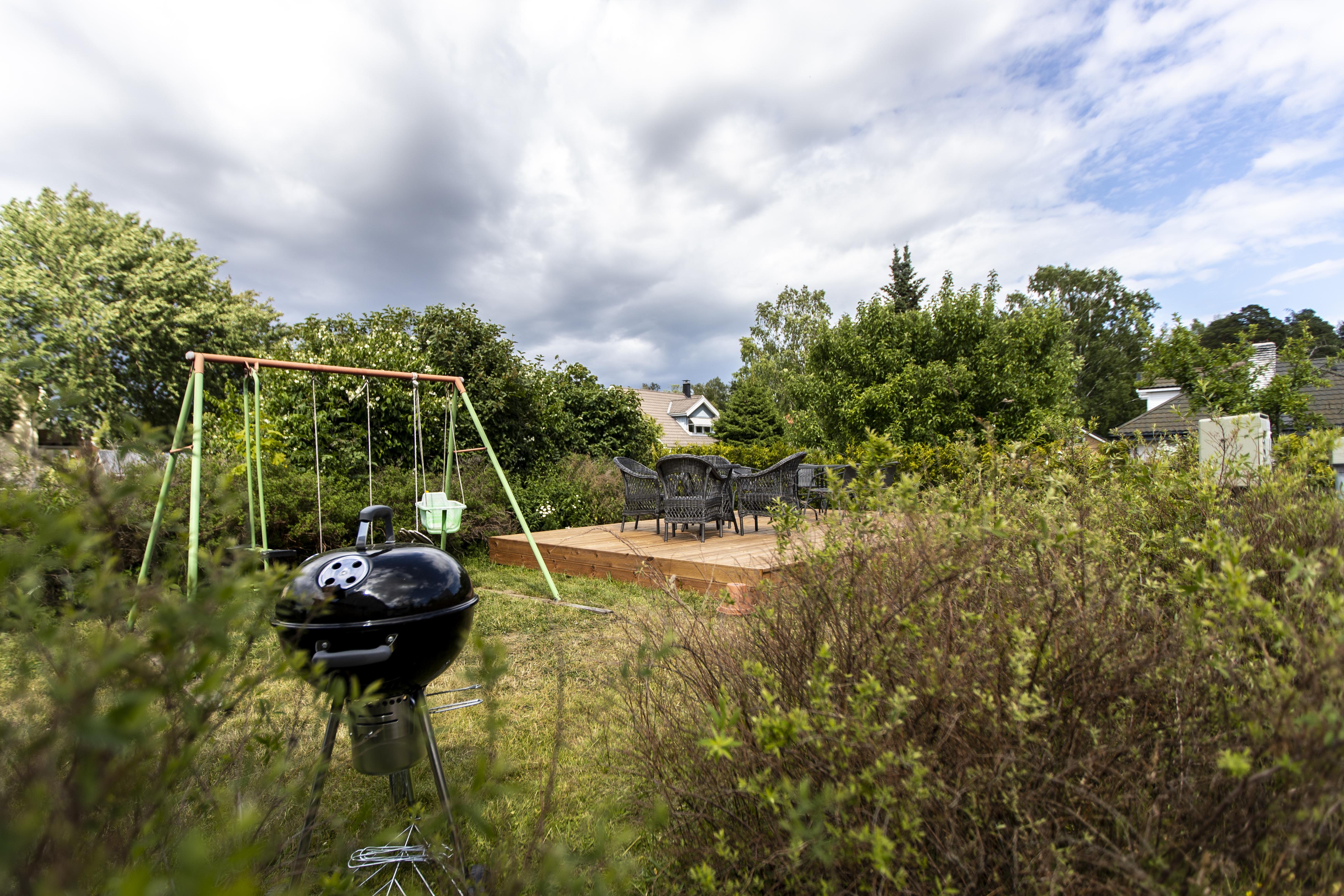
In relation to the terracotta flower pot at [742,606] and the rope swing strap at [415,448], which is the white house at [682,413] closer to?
the rope swing strap at [415,448]

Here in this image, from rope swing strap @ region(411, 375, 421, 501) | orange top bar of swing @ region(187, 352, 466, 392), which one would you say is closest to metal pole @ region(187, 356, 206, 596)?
orange top bar of swing @ region(187, 352, 466, 392)

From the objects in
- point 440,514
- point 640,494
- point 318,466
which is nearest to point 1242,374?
point 640,494

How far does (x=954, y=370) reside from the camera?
13.9 meters

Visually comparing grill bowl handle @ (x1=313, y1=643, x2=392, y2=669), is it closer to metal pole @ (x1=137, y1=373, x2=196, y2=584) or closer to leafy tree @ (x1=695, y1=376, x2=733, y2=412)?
metal pole @ (x1=137, y1=373, x2=196, y2=584)

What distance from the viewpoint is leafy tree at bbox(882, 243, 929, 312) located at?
29.5m

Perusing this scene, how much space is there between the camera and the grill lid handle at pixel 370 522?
2.12m

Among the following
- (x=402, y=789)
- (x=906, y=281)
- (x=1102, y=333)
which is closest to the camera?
(x=402, y=789)

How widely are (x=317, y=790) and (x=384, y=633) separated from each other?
0.42 m

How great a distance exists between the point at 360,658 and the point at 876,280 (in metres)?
30.0

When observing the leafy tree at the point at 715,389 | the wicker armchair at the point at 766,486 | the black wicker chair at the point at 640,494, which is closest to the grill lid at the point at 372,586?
the wicker armchair at the point at 766,486

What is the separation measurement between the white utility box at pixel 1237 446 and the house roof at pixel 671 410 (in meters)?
31.3

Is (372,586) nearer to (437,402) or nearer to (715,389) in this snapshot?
(437,402)

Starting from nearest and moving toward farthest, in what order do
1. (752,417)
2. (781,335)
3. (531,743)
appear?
(531,743) → (752,417) → (781,335)

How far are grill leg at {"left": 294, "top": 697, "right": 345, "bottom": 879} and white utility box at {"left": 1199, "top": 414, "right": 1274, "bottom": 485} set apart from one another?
132 inches
